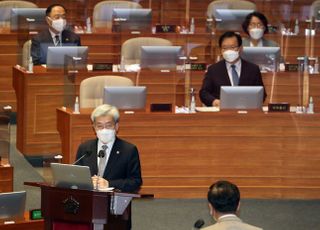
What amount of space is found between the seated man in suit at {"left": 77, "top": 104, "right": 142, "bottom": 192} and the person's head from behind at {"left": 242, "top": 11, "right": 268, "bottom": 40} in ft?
13.9

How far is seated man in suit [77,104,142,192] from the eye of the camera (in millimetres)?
7598

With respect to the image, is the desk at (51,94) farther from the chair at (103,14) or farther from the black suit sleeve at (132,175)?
the black suit sleeve at (132,175)

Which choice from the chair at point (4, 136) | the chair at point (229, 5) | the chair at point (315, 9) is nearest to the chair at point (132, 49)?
the chair at point (229, 5)

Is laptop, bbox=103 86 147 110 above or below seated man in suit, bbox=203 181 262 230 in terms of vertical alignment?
above

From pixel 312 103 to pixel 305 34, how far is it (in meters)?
3.00

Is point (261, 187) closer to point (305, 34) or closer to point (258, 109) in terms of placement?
point (258, 109)

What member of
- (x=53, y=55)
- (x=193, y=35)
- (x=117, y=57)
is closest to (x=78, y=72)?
(x=53, y=55)

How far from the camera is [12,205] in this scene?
7164 millimetres

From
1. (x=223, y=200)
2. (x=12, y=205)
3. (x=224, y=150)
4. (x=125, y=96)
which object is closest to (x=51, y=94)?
Result: (x=125, y=96)

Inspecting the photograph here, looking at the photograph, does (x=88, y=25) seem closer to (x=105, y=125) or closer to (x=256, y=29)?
(x=256, y=29)

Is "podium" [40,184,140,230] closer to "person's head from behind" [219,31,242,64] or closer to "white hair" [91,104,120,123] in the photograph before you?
"white hair" [91,104,120,123]

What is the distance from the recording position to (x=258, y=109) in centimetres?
999

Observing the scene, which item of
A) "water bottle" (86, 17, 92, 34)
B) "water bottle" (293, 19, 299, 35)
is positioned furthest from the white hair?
"water bottle" (293, 19, 299, 35)

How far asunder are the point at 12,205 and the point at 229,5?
7.21 metres
